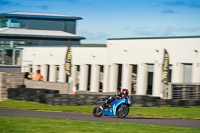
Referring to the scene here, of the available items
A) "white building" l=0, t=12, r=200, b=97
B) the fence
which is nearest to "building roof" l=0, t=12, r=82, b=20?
"white building" l=0, t=12, r=200, b=97

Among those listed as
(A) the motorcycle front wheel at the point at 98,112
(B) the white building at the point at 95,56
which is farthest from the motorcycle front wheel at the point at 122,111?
(B) the white building at the point at 95,56

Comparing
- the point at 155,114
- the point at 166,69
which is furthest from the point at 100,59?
the point at 155,114

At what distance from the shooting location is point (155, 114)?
62.1 ft

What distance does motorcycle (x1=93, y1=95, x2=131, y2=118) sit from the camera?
16.7 metres

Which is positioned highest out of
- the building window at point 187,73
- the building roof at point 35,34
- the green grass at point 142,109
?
the building roof at point 35,34

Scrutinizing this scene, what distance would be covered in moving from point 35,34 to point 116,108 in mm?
42374

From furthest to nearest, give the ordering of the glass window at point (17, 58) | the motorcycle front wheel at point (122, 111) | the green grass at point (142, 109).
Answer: the glass window at point (17, 58), the green grass at point (142, 109), the motorcycle front wheel at point (122, 111)

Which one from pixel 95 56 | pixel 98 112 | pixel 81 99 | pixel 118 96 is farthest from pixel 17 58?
pixel 118 96

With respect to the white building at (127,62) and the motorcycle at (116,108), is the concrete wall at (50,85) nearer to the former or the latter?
the white building at (127,62)

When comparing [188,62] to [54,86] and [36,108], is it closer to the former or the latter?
[54,86]

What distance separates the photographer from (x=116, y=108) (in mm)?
16781

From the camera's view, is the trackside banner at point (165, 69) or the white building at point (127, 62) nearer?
the trackside banner at point (165, 69)

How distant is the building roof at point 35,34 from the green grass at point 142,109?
108ft

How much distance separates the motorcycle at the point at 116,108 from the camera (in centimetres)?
1666
